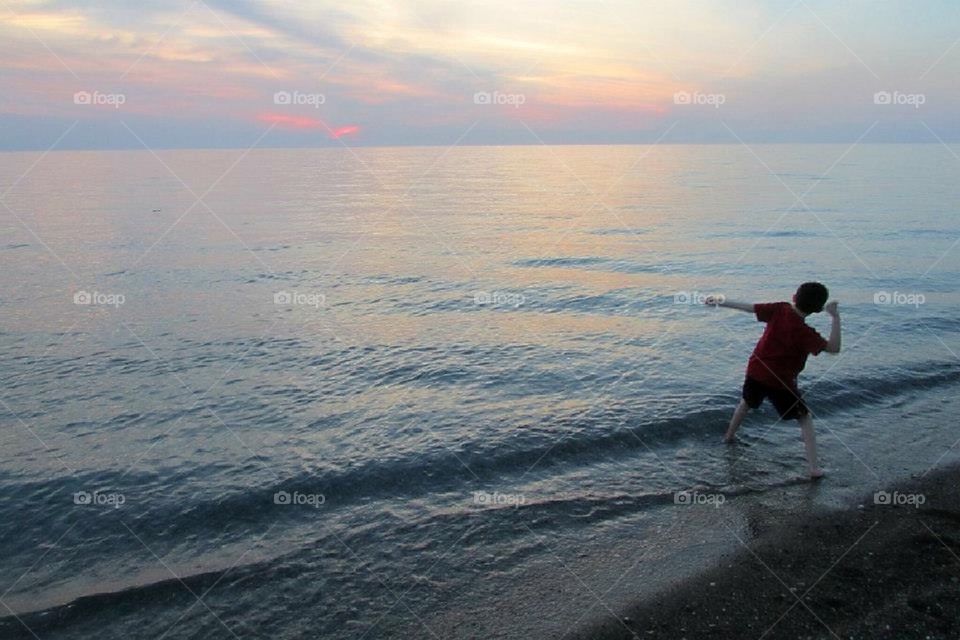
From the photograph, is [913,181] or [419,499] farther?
[913,181]

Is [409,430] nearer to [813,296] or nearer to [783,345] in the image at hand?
[783,345]

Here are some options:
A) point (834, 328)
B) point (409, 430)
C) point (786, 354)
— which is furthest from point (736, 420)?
point (409, 430)

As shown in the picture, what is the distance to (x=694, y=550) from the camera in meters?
6.72

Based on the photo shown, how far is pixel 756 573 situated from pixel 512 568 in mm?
2341

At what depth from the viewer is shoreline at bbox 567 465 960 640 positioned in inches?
213

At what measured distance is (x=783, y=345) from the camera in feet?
27.2

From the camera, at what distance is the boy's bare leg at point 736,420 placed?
9.23 m

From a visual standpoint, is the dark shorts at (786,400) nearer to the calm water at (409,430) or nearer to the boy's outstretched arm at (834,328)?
A: the boy's outstretched arm at (834,328)

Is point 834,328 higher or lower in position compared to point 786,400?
higher

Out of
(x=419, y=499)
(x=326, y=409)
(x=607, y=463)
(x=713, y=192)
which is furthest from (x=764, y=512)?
(x=713, y=192)

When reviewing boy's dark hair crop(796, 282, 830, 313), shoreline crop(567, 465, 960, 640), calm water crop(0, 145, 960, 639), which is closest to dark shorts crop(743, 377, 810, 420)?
calm water crop(0, 145, 960, 639)

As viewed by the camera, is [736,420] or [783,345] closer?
[783,345]

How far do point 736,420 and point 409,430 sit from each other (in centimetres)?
487

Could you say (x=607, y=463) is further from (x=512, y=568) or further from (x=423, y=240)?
(x=423, y=240)
